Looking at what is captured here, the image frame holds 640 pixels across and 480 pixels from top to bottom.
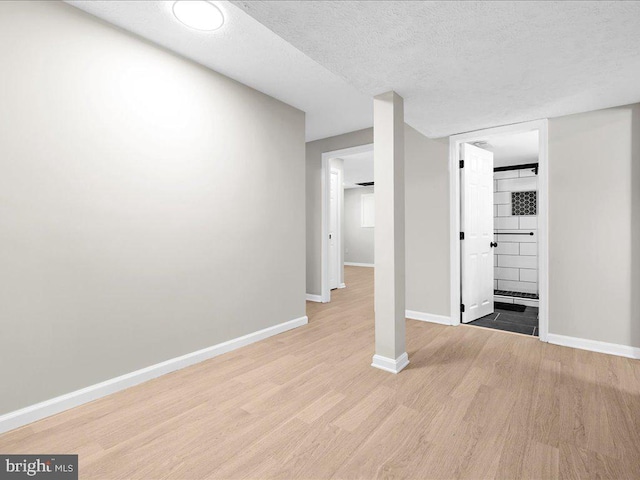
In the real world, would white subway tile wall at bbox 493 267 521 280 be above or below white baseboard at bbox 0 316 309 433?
above

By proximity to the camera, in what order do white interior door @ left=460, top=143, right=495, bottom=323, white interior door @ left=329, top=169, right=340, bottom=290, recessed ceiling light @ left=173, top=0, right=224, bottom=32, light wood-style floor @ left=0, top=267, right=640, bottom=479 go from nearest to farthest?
light wood-style floor @ left=0, top=267, right=640, bottom=479 → recessed ceiling light @ left=173, top=0, right=224, bottom=32 → white interior door @ left=460, top=143, right=495, bottom=323 → white interior door @ left=329, top=169, right=340, bottom=290

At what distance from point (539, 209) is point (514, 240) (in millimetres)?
2745

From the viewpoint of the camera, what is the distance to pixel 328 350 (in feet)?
9.58

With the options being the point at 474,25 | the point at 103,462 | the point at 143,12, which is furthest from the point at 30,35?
the point at 474,25

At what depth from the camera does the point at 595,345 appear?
288 cm

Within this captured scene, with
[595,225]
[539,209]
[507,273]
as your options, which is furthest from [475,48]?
[507,273]

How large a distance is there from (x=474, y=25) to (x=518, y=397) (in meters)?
2.32

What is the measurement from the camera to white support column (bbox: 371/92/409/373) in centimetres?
246

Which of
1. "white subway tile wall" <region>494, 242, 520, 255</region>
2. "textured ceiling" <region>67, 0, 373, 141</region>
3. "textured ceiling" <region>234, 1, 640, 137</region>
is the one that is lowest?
"white subway tile wall" <region>494, 242, 520, 255</region>

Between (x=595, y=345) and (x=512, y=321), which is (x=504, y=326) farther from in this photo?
(x=595, y=345)

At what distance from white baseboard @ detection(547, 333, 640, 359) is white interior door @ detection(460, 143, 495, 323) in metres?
0.87

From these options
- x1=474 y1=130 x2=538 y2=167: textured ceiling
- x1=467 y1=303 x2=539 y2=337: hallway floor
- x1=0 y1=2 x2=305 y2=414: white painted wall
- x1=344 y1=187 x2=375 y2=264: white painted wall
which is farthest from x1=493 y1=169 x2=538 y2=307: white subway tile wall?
x1=0 y1=2 x2=305 y2=414: white painted wall

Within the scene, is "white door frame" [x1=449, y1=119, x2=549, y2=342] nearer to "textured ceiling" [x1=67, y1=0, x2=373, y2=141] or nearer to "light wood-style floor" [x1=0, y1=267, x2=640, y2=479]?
"light wood-style floor" [x1=0, y1=267, x2=640, y2=479]

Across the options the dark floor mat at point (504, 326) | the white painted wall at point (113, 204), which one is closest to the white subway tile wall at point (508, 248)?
the dark floor mat at point (504, 326)
